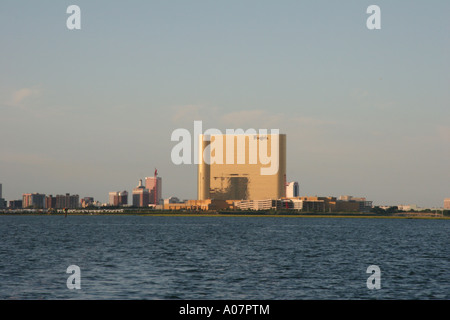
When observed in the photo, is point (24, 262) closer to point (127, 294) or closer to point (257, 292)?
point (127, 294)

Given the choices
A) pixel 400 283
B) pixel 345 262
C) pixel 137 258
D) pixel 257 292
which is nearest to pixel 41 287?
pixel 257 292

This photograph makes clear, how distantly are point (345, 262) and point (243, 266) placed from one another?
1470 centimetres

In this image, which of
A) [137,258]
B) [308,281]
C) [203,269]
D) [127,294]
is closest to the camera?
[127,294]

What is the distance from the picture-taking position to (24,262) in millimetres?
67688

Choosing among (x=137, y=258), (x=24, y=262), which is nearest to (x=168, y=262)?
(x=137, y=258)

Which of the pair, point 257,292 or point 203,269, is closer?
point 257,292
